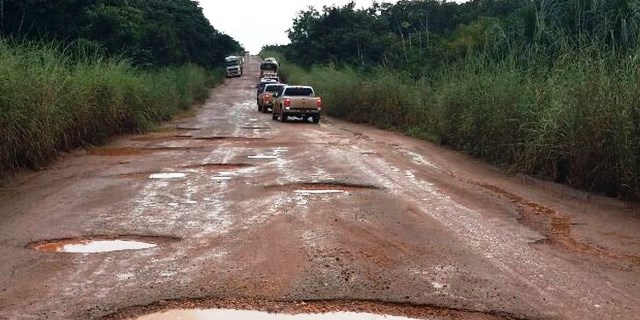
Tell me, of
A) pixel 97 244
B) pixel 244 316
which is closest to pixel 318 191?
pixel 97 244

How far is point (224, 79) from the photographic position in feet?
251

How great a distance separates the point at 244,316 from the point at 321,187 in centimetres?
582

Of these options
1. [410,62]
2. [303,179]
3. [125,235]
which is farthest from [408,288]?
[410,62]

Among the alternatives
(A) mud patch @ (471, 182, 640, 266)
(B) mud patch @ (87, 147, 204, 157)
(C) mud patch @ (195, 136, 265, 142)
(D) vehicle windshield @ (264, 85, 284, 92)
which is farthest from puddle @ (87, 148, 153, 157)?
(D) vehicle windshield @ (264, 85, 284, 92)

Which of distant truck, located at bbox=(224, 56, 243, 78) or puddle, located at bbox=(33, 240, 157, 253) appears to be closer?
puddle, located at bbox=(33, 240, 157, 253)

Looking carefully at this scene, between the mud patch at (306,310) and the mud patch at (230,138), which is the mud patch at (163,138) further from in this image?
the mud patch at (306,310)

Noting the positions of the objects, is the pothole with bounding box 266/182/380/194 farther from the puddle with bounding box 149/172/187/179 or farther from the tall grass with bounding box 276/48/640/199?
the tall grass with bounding box 276/48/640/199

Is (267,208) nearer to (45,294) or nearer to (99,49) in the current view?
(45,294)

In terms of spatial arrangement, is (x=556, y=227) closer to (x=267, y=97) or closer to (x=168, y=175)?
(x=168, y=175)

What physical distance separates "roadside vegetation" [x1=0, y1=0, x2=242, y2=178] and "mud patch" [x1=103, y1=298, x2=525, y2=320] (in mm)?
7345

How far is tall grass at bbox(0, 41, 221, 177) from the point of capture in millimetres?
11188

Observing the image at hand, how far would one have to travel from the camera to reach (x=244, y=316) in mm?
4695

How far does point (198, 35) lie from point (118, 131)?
48.7 m

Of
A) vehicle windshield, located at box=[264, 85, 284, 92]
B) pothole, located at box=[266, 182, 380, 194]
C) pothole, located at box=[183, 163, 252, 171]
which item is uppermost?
pothole, located at box=[266, 182, 380, 194]
